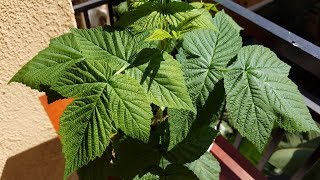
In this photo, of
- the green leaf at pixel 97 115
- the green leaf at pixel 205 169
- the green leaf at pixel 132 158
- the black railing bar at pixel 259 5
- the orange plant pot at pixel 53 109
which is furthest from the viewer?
the black railing bar at pixel 259 5

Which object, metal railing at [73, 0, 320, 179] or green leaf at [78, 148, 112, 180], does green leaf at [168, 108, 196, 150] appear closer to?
green leaf at [78, 148, 112, 180]

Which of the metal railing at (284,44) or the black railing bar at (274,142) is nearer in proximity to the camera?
the metal railing at (284,44)

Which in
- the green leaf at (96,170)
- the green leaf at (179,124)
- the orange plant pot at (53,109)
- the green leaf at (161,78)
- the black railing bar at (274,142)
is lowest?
the black railing bar at (274,142)

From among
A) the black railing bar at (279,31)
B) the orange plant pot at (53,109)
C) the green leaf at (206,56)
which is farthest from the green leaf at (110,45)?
the black railing bar at (279,31)

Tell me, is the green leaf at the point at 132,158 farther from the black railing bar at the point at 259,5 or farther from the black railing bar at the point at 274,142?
the black railing bar at the point at 259,5

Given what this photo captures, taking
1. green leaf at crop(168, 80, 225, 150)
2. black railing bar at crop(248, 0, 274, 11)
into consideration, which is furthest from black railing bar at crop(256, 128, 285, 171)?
black railing bar at crop(248, 0, 274, 11)

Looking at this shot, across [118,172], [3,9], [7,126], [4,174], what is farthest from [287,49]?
[4,174]

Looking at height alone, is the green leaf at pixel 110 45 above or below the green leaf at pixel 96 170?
above

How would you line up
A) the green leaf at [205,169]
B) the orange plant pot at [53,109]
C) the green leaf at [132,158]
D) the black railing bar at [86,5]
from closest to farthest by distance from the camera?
the green leaf at [132,158] < the green leaf at [205,169] < the orange plant pot at [53,109] < the black railing bar at [86,5]
